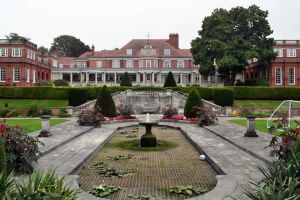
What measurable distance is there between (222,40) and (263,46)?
5809 mm

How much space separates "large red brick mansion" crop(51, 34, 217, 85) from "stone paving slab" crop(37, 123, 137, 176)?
203ft

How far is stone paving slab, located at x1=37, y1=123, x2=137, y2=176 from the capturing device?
32.3 feet

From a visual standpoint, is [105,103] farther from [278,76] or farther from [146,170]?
[278,76]

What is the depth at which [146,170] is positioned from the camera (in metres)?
10.3

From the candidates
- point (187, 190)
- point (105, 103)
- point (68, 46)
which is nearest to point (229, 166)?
point (187, 190)

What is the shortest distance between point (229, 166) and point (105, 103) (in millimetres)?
17893

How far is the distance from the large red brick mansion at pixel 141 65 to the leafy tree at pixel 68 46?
91.3 feet

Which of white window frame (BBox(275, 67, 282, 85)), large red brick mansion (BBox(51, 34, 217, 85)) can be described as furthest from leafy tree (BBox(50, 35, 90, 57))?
white window frame (BBox(275, 67, 282, 85))

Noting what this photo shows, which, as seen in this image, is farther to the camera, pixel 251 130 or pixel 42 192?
pixel 251 130

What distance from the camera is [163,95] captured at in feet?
130

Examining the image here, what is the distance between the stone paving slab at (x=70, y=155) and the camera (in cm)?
984

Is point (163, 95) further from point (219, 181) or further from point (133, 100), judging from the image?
point (219, 181)

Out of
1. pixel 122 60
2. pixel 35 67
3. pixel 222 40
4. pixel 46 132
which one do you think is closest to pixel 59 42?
pixel 122 60

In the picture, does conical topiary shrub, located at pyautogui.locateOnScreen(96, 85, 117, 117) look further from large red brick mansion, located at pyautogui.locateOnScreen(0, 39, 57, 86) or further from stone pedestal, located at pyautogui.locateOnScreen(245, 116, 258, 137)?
large red brick mansion, located at pyautogui.locateOnScreen(0, 39, 57, 86)
